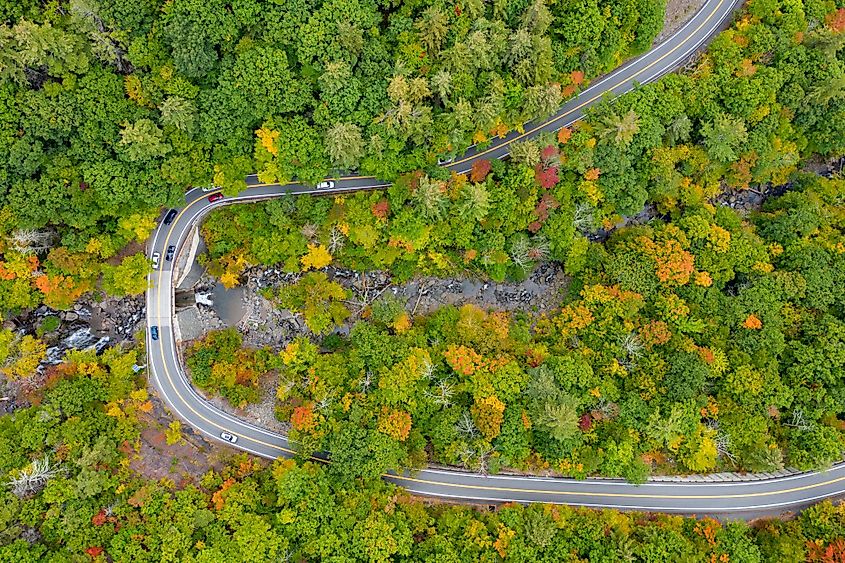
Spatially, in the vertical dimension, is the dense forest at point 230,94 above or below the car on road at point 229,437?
above

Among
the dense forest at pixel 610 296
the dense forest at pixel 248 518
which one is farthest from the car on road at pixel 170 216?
the dense forest at pixel 248 518

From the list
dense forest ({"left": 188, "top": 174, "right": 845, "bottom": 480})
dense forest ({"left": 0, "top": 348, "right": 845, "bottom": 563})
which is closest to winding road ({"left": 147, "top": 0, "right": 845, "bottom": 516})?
dense forest ({"left": 0, "top": 348, "right": 845, "bottom": 563})

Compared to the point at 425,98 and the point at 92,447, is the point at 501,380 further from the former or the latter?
the point at 92,447

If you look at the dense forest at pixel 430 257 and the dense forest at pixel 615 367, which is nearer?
the dense forest at pixel 430 257

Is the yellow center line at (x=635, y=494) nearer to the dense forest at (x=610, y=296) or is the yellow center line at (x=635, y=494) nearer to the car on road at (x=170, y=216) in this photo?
the dense forest at (x=610, y=296)

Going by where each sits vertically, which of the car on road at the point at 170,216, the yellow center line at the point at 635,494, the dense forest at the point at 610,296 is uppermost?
the car on road at the point at 170,216

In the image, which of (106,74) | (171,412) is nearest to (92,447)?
(171,412)
